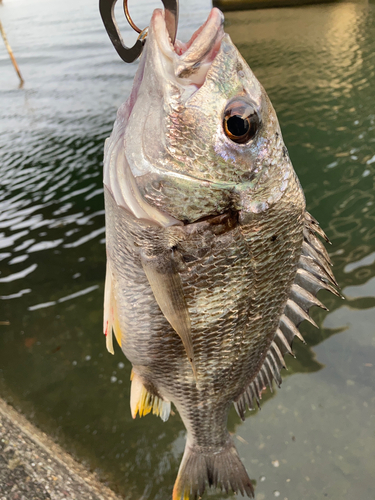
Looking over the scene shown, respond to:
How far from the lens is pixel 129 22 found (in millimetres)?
799

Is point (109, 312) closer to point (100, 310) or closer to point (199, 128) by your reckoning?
point (199, 128)

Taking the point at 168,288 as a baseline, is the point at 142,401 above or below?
below

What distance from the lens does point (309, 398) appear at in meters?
2.18

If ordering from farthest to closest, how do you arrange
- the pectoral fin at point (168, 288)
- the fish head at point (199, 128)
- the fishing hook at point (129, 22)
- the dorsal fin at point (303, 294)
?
the dorsal fin at point (303, 294) < the pectoral fin at point (168, 288) < the fish head at point (199, 128) < the fishing hook at point (129, 22)

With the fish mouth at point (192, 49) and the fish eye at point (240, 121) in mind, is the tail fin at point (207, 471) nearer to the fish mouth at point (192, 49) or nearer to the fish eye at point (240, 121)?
the fish eye at point (240, 121)

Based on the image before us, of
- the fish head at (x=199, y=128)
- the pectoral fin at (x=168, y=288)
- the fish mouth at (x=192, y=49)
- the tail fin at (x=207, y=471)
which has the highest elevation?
the fish mouth at (x=192, y=49)

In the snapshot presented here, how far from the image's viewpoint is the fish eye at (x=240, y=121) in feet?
2.84

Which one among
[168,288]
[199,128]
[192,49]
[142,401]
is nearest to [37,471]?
[142,401]

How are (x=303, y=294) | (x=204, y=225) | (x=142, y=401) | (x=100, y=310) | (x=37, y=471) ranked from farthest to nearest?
1. (x=100, y=310)
2. (x=37, y=471)
3. (x=142, y=401)
4. (x=303, y=294)
5. (x=204, y=225)

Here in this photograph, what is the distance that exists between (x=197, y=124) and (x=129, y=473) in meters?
1.92

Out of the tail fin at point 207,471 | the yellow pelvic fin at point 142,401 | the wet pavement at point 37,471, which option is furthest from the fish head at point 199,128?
the wet pavement at point 37,471

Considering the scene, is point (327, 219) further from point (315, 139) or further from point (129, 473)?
point (129, 473)

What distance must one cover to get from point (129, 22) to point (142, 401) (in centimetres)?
127

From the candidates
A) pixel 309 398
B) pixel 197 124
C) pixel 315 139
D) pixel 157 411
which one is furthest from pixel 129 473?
pixel 315 139
